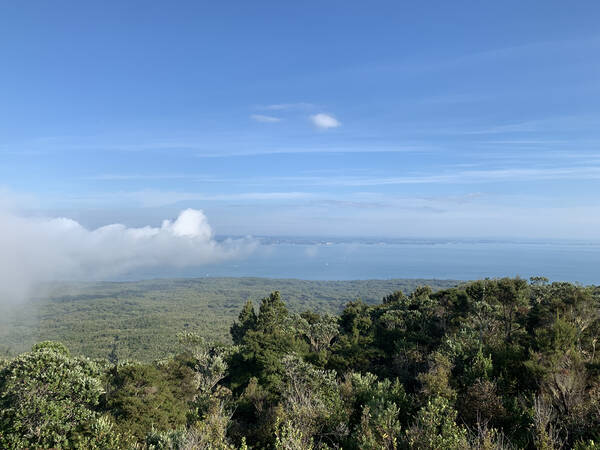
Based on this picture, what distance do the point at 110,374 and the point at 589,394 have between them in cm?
3030

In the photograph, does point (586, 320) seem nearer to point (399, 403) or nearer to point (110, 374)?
point (399, 403)

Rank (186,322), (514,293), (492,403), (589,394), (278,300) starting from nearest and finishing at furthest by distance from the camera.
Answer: (589,394), (492,403), (514,293), (278,300), (186,322)

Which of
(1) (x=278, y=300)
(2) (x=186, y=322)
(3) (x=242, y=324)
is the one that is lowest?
(2) (x=186, y=322)

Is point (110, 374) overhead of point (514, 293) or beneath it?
beneath

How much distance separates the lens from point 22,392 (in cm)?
1588

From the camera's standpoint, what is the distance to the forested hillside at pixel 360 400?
11.7m

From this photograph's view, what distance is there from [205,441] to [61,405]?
10.3 m

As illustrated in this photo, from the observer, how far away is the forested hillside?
11680 millimetres

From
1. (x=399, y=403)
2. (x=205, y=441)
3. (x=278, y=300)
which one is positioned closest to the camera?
(x=205, y=441)

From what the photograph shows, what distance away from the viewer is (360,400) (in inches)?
664

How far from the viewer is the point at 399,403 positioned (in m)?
15.6

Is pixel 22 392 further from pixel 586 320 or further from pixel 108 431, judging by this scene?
pixel 586 320

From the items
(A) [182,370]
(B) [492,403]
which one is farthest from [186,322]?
(B) [492,403]

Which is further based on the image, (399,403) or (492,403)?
(399,403)
